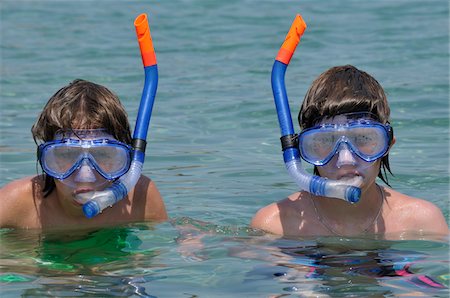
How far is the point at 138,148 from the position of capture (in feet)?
15.7

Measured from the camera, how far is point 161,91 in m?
9.16

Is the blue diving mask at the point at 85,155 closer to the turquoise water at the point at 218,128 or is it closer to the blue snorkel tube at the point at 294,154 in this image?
the turquoise water at the point at 218,128

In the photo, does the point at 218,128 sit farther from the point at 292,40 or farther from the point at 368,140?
the point at 368,140

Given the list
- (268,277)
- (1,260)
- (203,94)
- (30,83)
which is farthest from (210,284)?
(30,83)

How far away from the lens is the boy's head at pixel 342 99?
15.4 ft

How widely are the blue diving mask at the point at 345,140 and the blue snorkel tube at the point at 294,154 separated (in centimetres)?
8

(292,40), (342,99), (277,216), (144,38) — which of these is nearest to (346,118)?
(342,99)

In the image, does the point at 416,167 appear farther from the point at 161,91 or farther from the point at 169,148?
the point at 161,91

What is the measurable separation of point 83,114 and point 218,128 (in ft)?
10.4

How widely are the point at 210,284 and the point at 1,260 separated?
1041 millimetres

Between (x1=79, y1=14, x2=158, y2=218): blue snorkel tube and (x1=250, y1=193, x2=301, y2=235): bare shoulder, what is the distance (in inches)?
26.0

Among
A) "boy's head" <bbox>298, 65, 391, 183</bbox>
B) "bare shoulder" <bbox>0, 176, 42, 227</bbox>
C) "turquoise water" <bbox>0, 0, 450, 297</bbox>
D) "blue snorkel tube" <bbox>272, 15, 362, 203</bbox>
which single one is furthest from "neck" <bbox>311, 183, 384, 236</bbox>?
"bare shoulder" <bbox>0, 176, 42, 227</bbox>

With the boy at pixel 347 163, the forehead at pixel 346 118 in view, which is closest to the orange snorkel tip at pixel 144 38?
the boy at pixel 347 163

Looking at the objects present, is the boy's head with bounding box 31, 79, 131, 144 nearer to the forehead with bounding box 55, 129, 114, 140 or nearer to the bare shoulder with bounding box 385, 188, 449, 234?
the forehead with bounding box 55, 129, 114, 140
